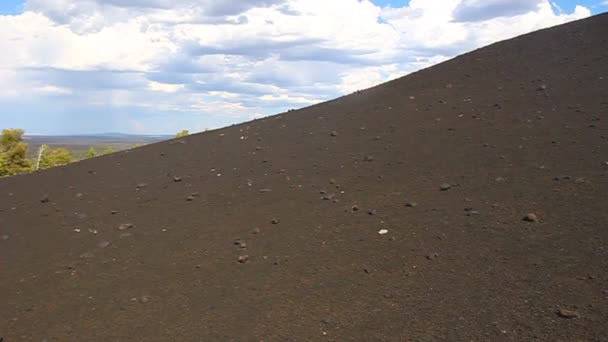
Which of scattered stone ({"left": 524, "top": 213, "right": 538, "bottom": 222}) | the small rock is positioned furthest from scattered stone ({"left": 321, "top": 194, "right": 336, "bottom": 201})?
scattered stone ({"left": 524, "top": 213, "right": 538, "bottom": 222})

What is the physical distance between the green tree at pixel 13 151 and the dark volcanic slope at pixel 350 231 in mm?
16700

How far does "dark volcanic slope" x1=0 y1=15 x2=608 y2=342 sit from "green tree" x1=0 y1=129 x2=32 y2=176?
16700 millimetres

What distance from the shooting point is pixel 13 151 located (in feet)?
84.9

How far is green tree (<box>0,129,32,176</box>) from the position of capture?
2545 centimetres

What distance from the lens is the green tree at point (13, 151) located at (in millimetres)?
25453

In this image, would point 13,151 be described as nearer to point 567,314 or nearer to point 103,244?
point 103,244

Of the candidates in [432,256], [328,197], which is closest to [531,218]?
[432,256]

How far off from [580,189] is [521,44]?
764 cm

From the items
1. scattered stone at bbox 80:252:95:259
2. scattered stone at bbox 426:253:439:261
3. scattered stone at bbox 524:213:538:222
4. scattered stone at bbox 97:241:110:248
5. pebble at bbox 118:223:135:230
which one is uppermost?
scattered stone at bbox 524:213:538:222

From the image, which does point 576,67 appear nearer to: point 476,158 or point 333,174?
point 476,158

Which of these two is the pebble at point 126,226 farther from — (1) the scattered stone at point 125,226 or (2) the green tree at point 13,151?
(2) the green tree at point 13,151

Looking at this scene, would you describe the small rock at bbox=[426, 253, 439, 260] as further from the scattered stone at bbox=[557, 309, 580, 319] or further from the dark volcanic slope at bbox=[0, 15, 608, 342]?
the scattered stone at bbox=[557, 309, 580, 319]

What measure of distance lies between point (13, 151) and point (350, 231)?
24.2m

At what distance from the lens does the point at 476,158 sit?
7348 mm
